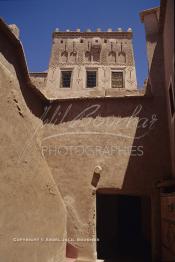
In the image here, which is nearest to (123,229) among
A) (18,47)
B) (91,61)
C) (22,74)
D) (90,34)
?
(22,74)

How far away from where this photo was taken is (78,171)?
8.55 m

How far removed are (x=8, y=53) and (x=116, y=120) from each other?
4.36 meters

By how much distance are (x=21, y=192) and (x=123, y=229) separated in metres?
8.85

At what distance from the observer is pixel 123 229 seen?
12820 millimetres

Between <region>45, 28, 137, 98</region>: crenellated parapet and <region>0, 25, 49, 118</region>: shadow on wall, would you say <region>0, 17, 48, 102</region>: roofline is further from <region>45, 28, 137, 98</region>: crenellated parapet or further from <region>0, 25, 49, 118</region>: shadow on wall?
<region>45, 28, 137, 98</region>: crenellated parapet

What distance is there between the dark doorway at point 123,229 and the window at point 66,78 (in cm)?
1401

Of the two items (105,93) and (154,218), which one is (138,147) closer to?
(154,218)

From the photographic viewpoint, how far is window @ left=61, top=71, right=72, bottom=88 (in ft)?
78.2

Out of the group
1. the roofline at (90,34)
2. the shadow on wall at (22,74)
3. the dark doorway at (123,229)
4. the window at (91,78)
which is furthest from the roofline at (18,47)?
the roofline at (90,34)

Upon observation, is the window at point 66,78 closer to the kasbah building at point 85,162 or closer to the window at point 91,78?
the window at point 91,78

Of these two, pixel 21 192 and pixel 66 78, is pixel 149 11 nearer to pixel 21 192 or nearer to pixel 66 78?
pixel 21 192

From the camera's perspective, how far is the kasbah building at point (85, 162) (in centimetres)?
573

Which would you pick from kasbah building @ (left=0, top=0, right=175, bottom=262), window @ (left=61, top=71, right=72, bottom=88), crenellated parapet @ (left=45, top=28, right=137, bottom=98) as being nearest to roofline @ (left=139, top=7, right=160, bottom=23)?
kasbah building @ (left=0, top=0, right=175, bottom=262)

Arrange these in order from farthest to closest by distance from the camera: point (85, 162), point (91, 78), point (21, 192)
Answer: point (91, 78) < point (85, 162) < point (21, 192)
